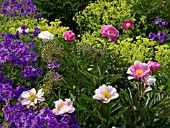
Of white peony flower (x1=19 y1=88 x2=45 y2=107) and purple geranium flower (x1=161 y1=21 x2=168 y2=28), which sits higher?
white peony flower (x1=19 y1=88 x2=45 y2=107)

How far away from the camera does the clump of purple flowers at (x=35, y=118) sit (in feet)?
9.23

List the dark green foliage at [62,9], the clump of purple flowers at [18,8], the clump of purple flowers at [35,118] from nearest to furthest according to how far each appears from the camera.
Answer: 1. the clump of purple flowers at [35,118]
2. the clump of purple flowers at [18,8]
3. the dark green foliage at [62,9]

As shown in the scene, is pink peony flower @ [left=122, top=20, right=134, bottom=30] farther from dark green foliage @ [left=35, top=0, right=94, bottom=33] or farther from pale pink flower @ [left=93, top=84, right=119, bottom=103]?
pale pink flower @ [left=93, top=84, right=119, bottom=103]

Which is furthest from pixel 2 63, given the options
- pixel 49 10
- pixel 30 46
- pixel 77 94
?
pixel 49 10

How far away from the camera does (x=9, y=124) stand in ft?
9.88

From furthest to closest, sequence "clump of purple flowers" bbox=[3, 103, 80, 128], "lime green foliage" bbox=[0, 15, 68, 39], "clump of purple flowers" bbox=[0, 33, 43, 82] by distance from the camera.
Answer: "lime green foliage" bbox=[0, 15, 68, 39], "clump of purple flowers" bbox=[0, 33, 43, 82], "clump of purple flowers" bbox=[3, 103, 80, 128]

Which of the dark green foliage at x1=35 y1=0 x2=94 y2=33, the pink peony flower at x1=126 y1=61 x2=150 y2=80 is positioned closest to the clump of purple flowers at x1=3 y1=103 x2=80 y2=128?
the pink peony flower at x1=126 y1=61 x2=150 y2=80

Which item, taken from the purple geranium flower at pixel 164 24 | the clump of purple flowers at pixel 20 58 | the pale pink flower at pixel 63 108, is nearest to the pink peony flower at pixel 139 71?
the pale pink flower at pixel 63 108

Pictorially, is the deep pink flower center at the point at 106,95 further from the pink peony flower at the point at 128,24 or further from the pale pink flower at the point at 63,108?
the pink peony flower at the point at 128,24

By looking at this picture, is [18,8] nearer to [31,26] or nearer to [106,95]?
[31,26]

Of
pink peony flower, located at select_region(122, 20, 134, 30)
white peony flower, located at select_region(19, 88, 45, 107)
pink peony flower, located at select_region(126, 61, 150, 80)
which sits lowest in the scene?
pink peony flower, located at select_region(122, 20, 134, 30)

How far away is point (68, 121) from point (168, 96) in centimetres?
90

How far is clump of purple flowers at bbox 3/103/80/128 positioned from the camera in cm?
281

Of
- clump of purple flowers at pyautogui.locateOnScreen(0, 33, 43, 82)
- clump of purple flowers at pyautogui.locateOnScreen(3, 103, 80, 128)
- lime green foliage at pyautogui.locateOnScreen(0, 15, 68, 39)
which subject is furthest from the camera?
lime green foliage at pyautogui.locateOnScreen(0, 15, 68, 39)
